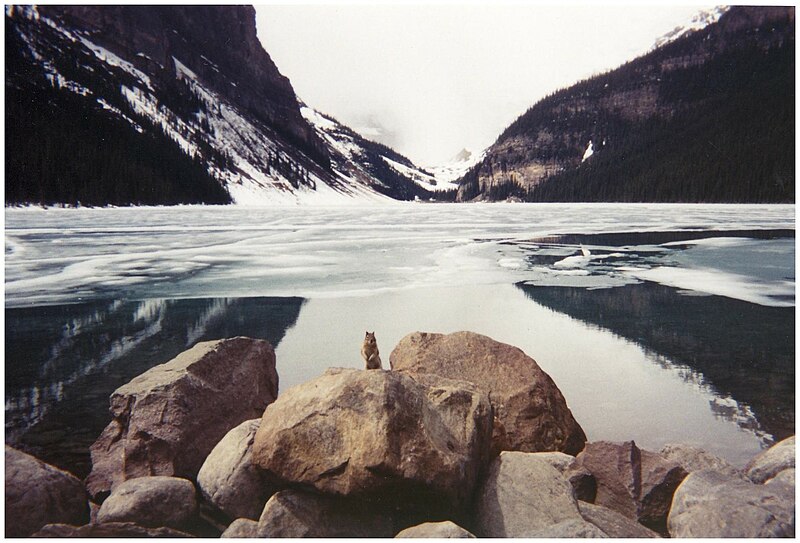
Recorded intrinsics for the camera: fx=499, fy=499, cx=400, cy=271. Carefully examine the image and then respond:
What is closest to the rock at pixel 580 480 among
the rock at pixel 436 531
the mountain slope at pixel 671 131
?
the rock at pixel 436 531

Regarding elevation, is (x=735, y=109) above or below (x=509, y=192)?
above

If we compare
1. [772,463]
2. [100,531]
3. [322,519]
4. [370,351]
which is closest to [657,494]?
[772,463]

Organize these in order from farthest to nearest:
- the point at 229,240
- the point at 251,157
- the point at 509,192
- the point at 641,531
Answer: the point at 509,192, the point at 251,157, the point at 229,240, the point at 641,531

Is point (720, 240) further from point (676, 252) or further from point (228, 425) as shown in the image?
point (228, 425)

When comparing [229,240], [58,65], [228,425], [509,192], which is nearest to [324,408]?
[228,425]

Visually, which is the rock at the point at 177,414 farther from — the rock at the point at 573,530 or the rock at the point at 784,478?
the rock at the point at 784,478

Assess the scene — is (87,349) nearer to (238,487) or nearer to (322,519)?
(238,487)

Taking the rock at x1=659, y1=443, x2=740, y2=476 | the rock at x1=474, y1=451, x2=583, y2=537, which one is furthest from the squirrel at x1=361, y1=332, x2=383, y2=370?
the rock at x1=659, y1=443, x2=740, y2=476

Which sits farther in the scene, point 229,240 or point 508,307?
point 229,240
